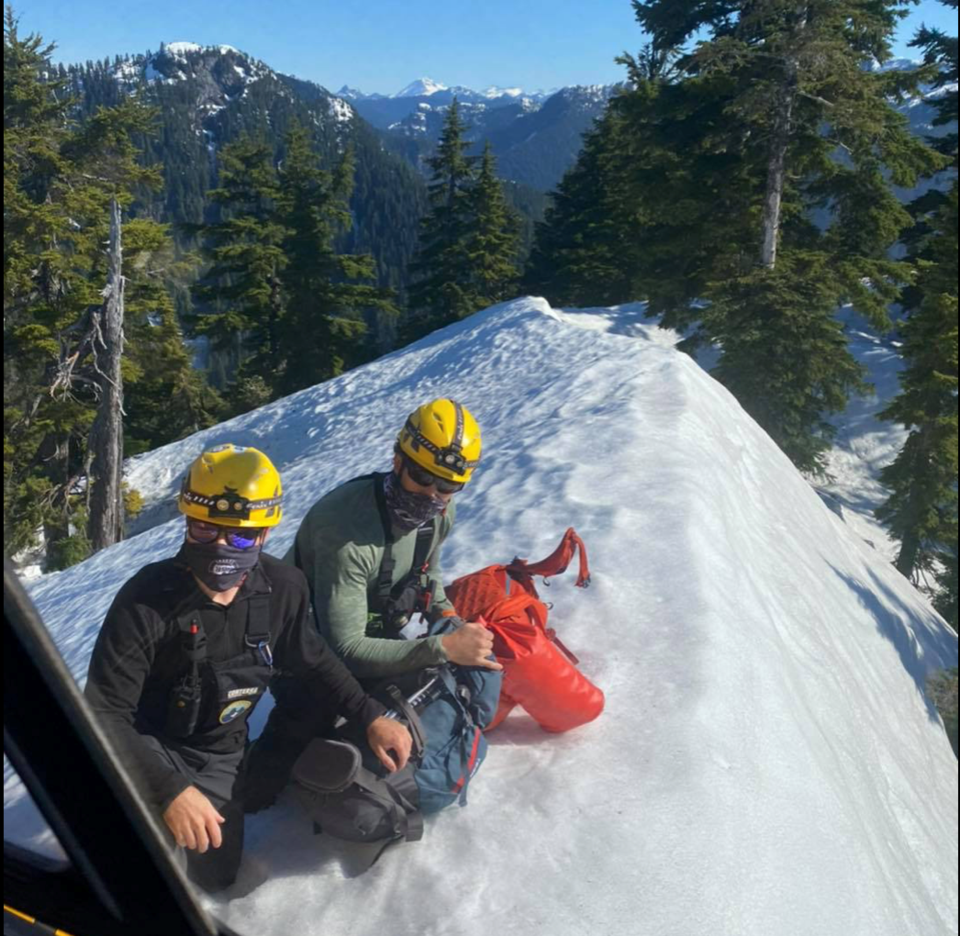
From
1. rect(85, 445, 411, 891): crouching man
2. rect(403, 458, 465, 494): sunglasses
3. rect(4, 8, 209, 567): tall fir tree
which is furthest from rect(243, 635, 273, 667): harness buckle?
rect(403, 458, 465, 494): sunglasses

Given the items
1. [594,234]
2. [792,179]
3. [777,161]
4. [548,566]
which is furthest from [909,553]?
[594,234]

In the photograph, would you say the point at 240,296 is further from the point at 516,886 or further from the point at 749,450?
the point at 516,886

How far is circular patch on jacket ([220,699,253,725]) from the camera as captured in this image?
266 cm

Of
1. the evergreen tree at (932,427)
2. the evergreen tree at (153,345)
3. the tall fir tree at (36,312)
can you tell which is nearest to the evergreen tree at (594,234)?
the evergreen tree at (153,345)

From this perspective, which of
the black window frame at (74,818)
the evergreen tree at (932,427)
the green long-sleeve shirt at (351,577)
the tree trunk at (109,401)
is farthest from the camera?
the evergreen tree at (932,427)

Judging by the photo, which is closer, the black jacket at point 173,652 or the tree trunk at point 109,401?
the black jacket at point 173,652

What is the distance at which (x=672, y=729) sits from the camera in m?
3.95

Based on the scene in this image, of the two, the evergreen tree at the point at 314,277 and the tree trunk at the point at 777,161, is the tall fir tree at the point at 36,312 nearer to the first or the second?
the tree trunk at the point at 777,161

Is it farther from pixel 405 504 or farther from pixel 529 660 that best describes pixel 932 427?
pixel 405 504

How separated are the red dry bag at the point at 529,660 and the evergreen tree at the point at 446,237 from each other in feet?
93.8

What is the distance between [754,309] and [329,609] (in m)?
14.2

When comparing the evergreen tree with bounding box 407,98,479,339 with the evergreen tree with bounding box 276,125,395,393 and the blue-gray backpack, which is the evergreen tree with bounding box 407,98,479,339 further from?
the blue-gray backpack

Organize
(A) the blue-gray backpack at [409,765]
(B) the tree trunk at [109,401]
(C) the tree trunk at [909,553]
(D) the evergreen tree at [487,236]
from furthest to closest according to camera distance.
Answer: (D) the evergreen tree at [487,236]
(C) the tree trunk at [909,553]
(B) the tree trunk at [109,401]
(A) the blue-gray backpack at [409,765]

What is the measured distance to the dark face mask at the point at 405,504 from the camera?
3.41 metres
